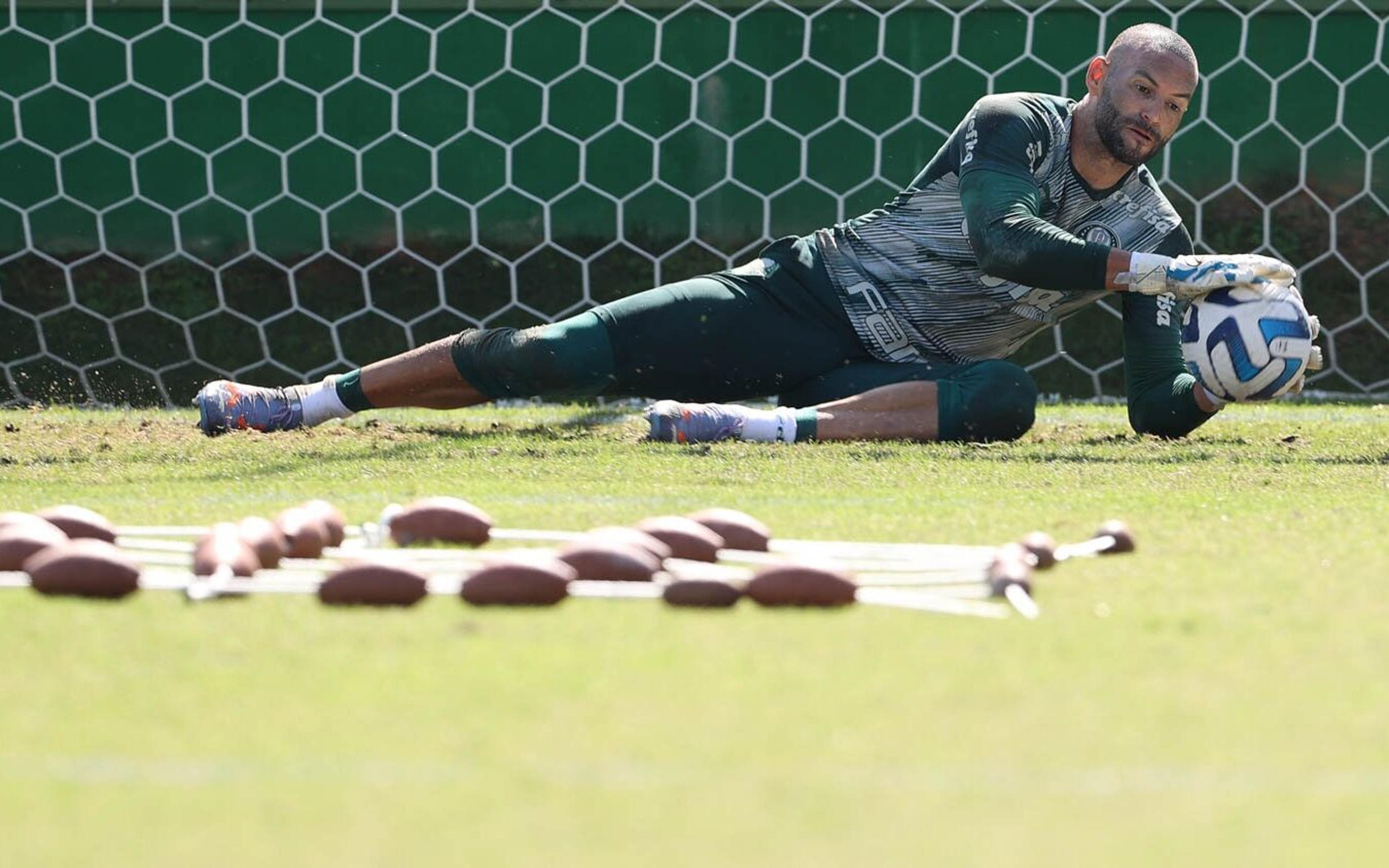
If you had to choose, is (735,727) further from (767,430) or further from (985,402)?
(985,402)

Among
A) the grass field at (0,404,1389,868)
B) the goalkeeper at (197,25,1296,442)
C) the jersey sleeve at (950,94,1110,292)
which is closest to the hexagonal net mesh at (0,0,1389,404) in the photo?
the goalkeeper at (197,25,1296,442)

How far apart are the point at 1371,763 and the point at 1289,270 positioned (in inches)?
110

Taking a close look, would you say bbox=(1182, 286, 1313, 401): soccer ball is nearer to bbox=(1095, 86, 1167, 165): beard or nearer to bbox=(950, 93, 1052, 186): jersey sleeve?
bbox=(1095, 86, 1167, 165): beard

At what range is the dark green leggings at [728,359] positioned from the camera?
4.53 metres

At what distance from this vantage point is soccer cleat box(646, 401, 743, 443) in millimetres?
4414

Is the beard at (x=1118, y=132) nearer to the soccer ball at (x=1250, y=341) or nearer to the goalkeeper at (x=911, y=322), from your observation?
the goalkeeper at (x=911, y=322)

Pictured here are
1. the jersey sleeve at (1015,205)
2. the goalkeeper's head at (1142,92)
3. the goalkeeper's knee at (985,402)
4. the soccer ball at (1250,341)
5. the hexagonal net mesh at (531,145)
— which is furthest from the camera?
the hexagonal net mesh at (531,145)

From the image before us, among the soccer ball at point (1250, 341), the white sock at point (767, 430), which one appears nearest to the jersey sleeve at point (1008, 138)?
the soccer ball at point (1250, 341)

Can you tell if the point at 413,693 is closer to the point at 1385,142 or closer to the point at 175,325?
the point at 175,325

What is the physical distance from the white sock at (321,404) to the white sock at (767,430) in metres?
1.04

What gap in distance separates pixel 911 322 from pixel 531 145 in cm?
198

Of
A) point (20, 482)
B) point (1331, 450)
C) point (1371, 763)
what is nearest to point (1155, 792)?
point (1371, 763)

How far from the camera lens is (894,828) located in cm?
140

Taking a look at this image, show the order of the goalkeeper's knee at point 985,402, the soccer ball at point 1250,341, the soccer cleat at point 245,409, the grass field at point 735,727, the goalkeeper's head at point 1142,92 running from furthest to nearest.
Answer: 1. the soccer cleat at point 245,409
2. the goalkeeper's knee at point 985,402
3. the goalkeeper's head at point 1142,92
4. the soccer ball at point 1250,341
5. the grass field at point 735,727
